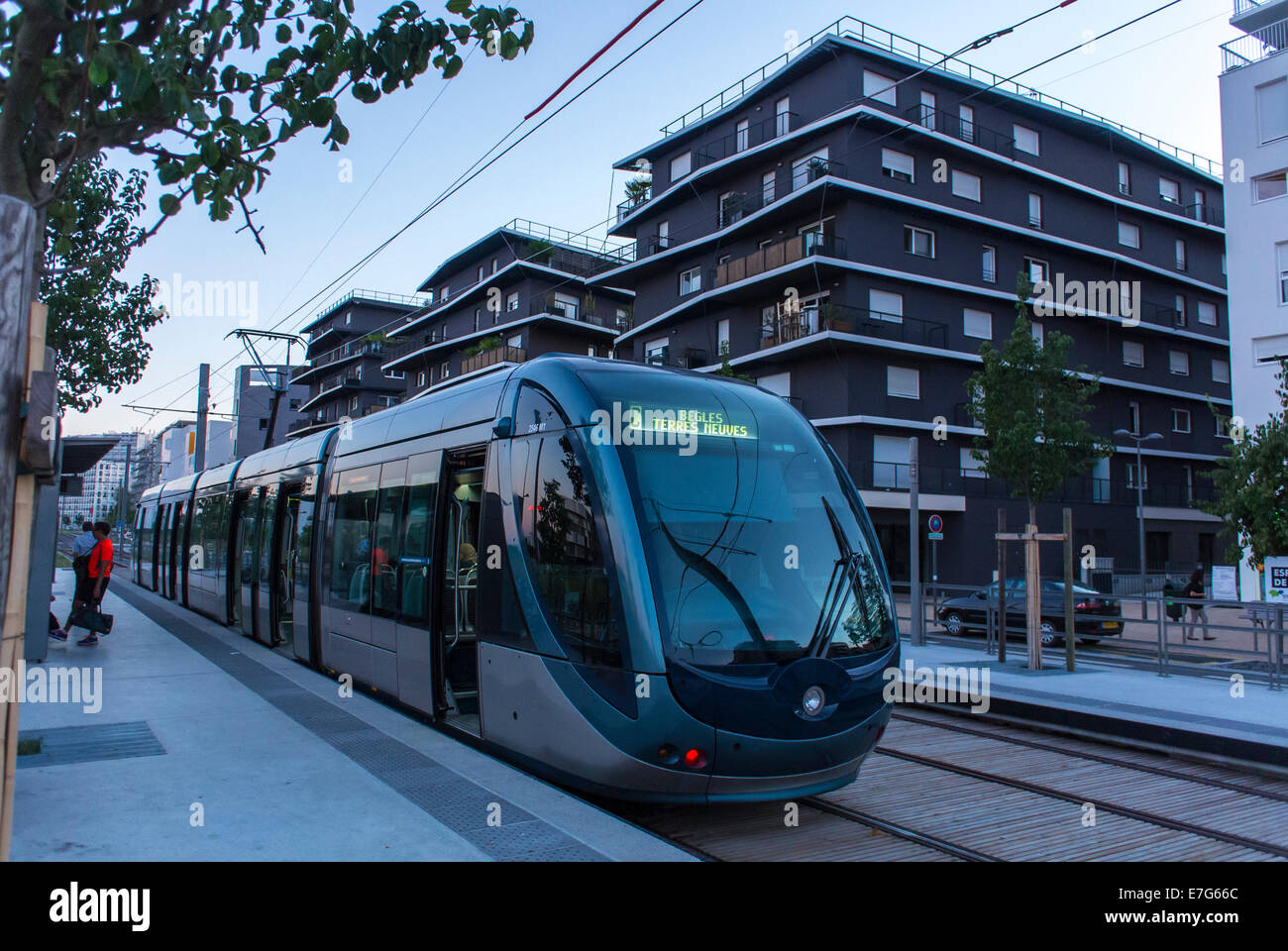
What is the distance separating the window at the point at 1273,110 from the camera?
27.5 meters

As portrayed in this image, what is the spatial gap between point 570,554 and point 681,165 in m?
39.5

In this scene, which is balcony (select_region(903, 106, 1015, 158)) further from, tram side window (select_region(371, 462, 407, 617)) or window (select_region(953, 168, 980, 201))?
tram side window (select_region(371, 462, 407, 617))

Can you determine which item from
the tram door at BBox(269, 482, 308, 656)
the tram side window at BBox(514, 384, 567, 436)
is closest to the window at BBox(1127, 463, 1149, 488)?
the tram door at BBox(269, 482, 308, 656)

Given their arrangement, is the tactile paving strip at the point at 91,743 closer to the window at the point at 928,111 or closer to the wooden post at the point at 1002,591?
the wooden post at the point at 1002,591

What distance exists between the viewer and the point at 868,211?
35.5m

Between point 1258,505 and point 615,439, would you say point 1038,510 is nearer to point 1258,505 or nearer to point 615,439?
point 1258,505

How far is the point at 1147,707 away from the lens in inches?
395

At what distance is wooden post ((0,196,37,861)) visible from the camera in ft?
9.98

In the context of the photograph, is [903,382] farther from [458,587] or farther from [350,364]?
[350,364]

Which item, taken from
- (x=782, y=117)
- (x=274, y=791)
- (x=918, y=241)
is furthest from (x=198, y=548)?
(x=918, y=241)

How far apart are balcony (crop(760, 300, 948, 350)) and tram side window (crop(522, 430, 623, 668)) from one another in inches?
→ 1154

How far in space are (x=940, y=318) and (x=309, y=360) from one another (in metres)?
65.3
